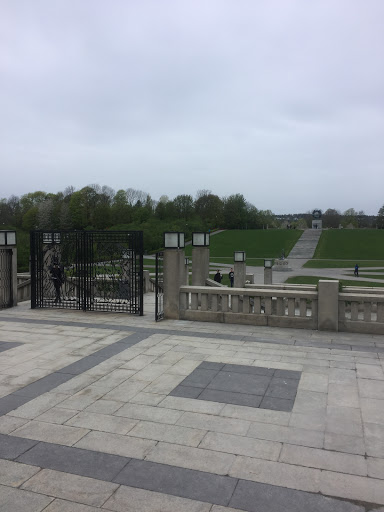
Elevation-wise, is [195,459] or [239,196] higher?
[239,196]

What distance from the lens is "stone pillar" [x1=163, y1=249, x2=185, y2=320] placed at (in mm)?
11914

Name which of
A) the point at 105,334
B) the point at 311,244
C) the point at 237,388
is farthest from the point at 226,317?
the point at 311,244

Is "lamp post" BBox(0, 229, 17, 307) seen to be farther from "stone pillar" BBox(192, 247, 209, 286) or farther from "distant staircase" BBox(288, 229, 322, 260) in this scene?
"distant staircase" BBox(288, 229, 322, 260)

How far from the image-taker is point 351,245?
226 feet

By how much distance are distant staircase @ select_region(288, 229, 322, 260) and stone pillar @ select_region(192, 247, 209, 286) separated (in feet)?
157

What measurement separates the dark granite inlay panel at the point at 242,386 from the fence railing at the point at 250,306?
3545 millimetres

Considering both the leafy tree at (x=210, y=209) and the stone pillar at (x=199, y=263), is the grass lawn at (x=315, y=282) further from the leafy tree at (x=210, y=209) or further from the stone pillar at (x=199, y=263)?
the leafy tree at (x=210, y=209)

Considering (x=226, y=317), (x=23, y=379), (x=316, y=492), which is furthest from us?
(x=226, y=317)

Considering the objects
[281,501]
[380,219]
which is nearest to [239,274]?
[281,501]

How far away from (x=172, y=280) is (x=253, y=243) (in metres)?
66.0

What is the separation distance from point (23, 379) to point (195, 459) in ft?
12.3

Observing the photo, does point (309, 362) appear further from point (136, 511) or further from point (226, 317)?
point (136, 511)

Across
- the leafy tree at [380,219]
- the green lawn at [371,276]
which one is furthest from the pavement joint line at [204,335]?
the leafy tree at [380,219]

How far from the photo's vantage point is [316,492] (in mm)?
3873
